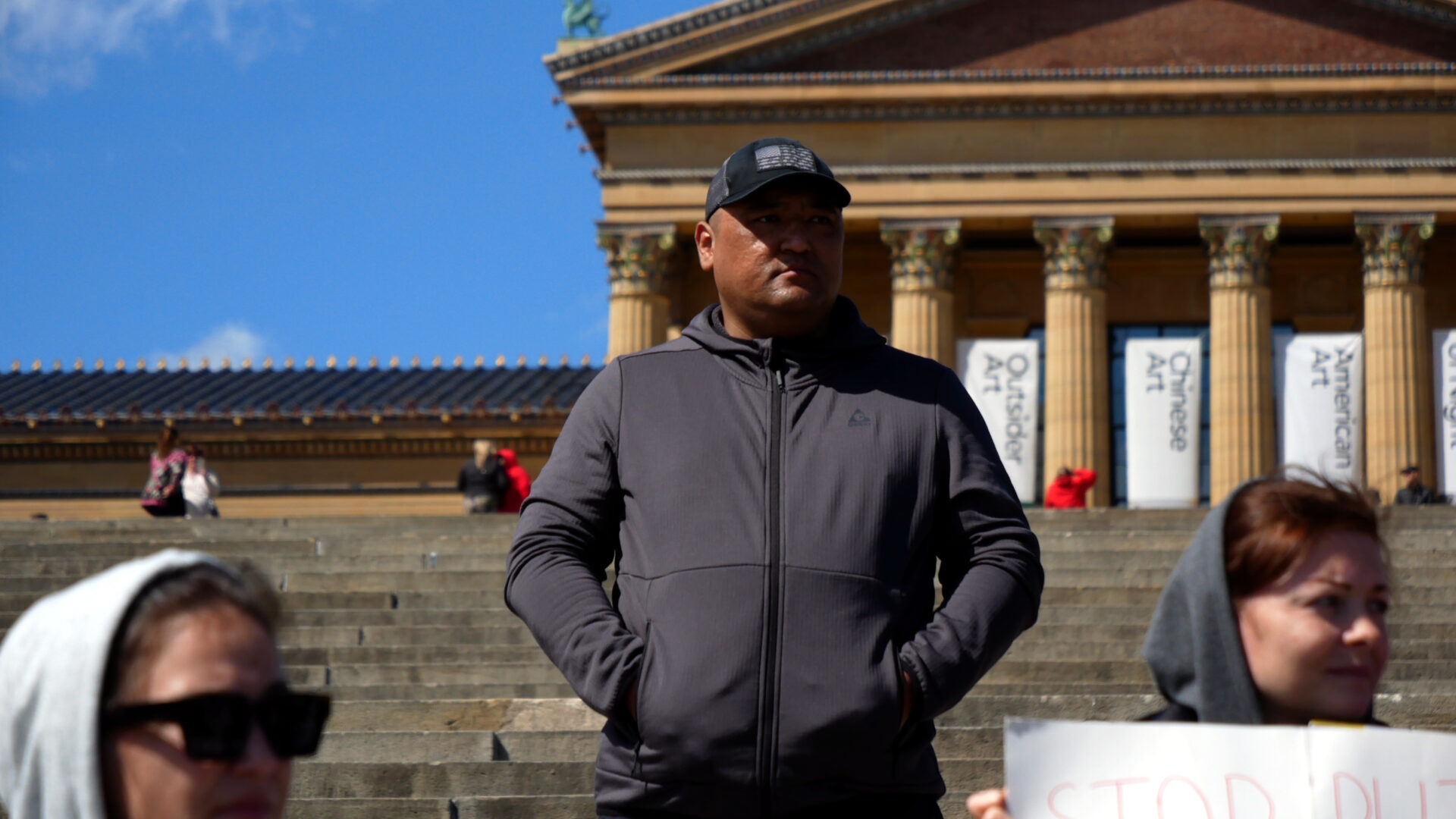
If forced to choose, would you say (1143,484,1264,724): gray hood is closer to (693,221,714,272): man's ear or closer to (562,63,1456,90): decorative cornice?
(693,221,714,272): man's ear

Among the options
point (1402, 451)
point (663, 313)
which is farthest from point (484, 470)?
point (1402, 451)

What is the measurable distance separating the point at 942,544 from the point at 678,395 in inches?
25.2

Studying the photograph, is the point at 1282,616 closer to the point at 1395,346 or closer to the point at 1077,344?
the point at 1077,344

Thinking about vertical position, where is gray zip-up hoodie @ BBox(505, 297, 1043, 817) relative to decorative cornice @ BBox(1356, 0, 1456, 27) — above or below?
below

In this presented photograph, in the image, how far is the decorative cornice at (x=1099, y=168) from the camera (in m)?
29.8

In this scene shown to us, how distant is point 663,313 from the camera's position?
101 feet

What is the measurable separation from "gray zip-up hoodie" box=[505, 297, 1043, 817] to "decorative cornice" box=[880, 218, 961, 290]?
88.0 ft

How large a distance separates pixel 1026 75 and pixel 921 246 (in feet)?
11.4

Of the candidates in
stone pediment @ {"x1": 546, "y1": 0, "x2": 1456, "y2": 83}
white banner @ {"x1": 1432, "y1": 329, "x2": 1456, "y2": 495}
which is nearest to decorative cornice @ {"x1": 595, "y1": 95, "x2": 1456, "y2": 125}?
stone pediment @ {"x1": 546, "y1": 0, "x2": 1456, "y2": 83}

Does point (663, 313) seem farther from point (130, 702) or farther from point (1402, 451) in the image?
point (130, 702)

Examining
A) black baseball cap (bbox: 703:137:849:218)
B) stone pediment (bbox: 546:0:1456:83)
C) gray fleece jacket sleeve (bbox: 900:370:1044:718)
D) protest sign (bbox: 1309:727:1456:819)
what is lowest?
protest sign (bbox: 1309:727:1456:819)

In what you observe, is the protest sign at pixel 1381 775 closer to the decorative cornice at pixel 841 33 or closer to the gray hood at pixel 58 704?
the gray hood at pixel 58 704

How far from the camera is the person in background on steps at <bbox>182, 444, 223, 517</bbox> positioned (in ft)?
63.5

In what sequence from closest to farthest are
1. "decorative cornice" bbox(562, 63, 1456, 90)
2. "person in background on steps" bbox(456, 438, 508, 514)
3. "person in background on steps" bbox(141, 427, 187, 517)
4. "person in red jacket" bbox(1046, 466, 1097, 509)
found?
"person in background on steps" bbox(141, 427, 187, 517), "person in background on steps" bbox(456, 438, 508, 514), "person in red jacket" bbox(1046, 466, 1097, 509), "decorative cornice" bbox(562, 63, 1456, 90)
